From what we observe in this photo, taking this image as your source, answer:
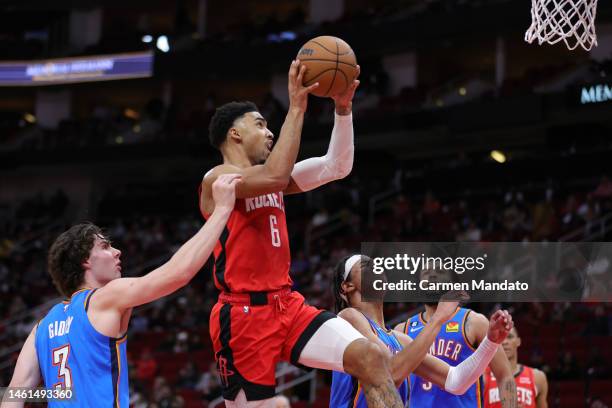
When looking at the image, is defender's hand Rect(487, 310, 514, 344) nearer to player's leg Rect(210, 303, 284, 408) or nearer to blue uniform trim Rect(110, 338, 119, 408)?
player's leg Rect(210, 303, 284, 408)

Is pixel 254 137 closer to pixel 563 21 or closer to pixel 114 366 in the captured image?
pixel 114 366

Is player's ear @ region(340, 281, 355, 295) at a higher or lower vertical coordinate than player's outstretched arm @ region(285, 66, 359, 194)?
lower

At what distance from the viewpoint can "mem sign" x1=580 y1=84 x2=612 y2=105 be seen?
1703 cm

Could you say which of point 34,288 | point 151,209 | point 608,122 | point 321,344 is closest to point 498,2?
point 608,122

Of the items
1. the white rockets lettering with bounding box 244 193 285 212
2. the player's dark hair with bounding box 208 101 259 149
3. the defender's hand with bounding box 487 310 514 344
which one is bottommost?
the defender's hand with bounding box 487 310 514 344

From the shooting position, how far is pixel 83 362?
13.3ft

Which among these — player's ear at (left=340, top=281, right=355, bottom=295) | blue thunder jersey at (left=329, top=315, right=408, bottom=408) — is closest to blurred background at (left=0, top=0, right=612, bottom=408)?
blue thunder jersey at (left=329, top=315, right=408, bottom=408)

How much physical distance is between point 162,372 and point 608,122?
1003 cm

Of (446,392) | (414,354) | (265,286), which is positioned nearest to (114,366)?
(265,286)

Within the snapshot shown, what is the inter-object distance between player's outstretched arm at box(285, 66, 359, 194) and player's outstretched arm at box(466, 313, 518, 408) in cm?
183

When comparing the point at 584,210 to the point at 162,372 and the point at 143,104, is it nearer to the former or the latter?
the point at 162,372

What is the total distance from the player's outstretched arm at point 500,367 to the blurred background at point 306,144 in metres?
4.56

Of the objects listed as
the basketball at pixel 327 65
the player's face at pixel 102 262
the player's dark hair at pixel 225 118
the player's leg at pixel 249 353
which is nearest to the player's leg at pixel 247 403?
the player's leg at pixel 249 353

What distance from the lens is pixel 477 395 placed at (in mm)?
6316
